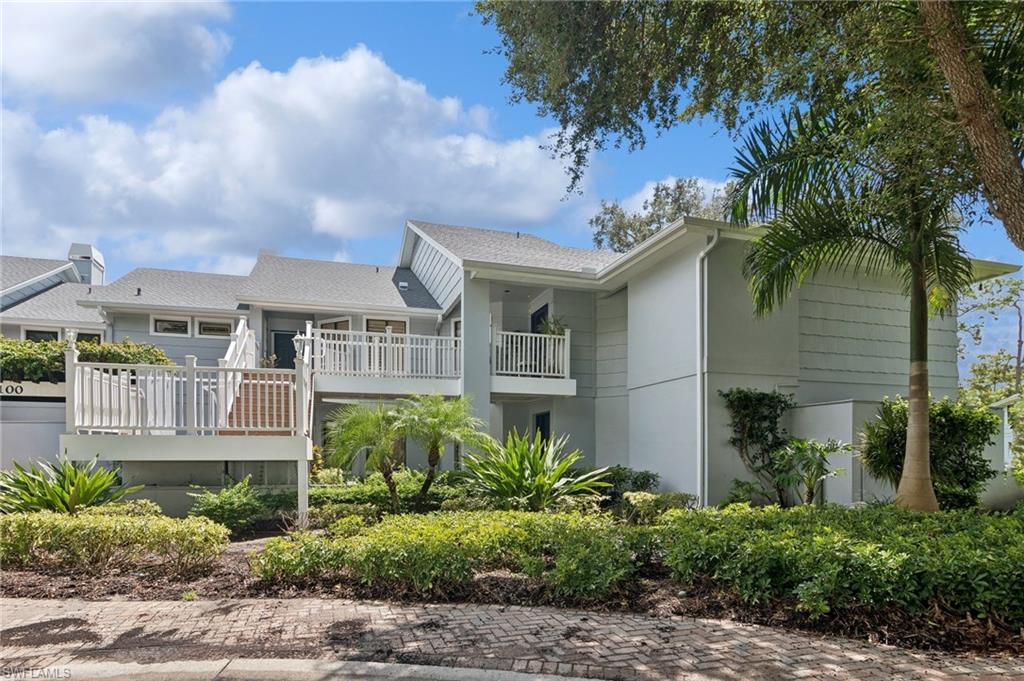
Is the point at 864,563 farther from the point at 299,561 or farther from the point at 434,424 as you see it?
the point at 434,424

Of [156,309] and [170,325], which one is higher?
[156,309]

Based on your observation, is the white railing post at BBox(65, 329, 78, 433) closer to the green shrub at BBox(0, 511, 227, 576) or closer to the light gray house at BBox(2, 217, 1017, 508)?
the light gray house at BBox(2, 217, 1017, 508)

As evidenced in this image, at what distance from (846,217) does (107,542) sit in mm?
8803

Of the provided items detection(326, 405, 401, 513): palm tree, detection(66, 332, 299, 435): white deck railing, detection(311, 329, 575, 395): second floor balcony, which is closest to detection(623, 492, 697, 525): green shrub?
detection(311, 329, 575, 395): second floor balcony

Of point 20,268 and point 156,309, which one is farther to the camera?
point 20,268

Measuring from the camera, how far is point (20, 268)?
64.3ft

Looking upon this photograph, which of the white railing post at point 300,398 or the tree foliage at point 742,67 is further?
the white railing post at point 300,398

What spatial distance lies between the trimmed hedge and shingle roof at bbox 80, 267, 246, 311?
38.0 ft

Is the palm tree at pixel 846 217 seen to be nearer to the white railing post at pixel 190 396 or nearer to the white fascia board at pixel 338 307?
the white railing post at pixel 190 396

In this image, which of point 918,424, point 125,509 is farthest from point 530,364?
point 125,509

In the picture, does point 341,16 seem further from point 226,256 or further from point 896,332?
point 226,256

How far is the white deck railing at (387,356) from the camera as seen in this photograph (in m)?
12.9

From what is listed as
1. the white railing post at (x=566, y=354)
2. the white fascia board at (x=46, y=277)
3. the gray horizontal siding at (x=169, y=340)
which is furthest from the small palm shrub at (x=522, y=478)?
the white fascia board at (x=46, y=277)

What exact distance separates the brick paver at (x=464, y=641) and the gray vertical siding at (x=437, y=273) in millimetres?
9512
